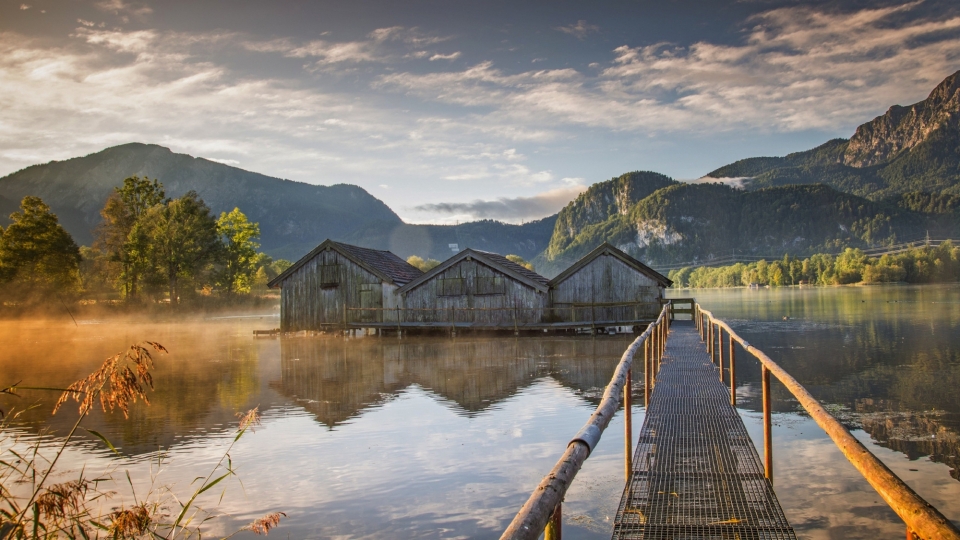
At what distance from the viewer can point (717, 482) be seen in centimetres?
716

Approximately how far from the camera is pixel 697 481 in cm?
719

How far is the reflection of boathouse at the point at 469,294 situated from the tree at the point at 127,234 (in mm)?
28275

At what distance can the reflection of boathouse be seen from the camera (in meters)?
37.7

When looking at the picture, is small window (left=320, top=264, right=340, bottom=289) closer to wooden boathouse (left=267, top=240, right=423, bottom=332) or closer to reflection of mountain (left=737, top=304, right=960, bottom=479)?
wooden boathouse (left=267, top=240, right=423, bottom=332)

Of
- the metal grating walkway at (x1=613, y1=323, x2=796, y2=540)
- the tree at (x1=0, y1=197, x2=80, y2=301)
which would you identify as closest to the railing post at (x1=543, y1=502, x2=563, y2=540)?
the metal grating walkway at (x1=613, y1=323, x2=796, y2=540)

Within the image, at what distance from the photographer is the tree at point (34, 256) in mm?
56188

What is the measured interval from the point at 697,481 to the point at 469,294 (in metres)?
32.0

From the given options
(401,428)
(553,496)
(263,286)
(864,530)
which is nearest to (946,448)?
(864,530)

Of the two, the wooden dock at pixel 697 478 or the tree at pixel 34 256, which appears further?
the tree at pixel 34 256

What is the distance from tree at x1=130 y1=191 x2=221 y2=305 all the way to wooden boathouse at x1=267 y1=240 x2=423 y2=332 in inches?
1006

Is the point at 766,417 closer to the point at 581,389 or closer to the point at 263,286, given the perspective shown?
the point at 581,389

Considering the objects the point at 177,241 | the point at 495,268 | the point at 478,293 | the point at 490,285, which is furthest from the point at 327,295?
the point at 177,241

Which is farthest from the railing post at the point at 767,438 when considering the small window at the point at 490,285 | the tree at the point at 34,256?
the tree at the point at 34,256

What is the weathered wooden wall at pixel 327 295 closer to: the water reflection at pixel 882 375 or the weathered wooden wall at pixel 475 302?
the weathered wooden wall at pixel 475 302
